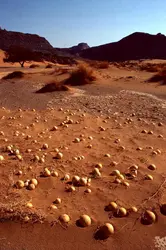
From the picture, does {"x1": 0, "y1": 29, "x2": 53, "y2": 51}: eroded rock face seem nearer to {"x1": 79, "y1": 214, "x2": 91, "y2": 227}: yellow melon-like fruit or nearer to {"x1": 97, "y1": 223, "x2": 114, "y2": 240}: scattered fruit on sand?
{"x1": 79, "y1": 214, "x2": 91, "y2": 227}: yellow melon-like fruit

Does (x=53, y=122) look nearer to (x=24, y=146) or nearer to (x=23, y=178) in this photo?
(x=24, y=146)

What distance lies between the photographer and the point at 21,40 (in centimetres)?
8781

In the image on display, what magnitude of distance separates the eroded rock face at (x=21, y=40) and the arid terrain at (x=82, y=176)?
250ft

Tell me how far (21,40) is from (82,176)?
9146 cm

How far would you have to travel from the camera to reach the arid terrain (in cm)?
291

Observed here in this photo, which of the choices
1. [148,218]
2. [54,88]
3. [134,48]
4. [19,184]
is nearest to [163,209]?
[148,218]

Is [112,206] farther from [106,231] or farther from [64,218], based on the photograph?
[64,218]

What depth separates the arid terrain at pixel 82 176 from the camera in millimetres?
2906

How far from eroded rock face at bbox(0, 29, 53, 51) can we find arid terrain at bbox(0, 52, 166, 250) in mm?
76123

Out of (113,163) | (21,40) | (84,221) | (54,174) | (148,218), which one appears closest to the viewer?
(84,221)

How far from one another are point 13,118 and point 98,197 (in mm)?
5065

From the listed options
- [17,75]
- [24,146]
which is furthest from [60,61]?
[24,146]

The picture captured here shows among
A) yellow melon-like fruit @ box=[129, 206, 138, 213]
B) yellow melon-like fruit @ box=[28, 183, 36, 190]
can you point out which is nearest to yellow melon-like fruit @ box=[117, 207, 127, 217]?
yellow melon-like fruit @ box=[129, 206, 138, 213]

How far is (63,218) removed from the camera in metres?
3.07
